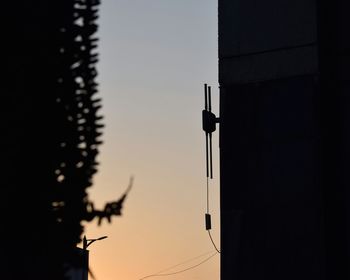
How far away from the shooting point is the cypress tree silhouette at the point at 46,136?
745cm

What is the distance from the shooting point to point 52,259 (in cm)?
773

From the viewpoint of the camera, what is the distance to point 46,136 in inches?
299
